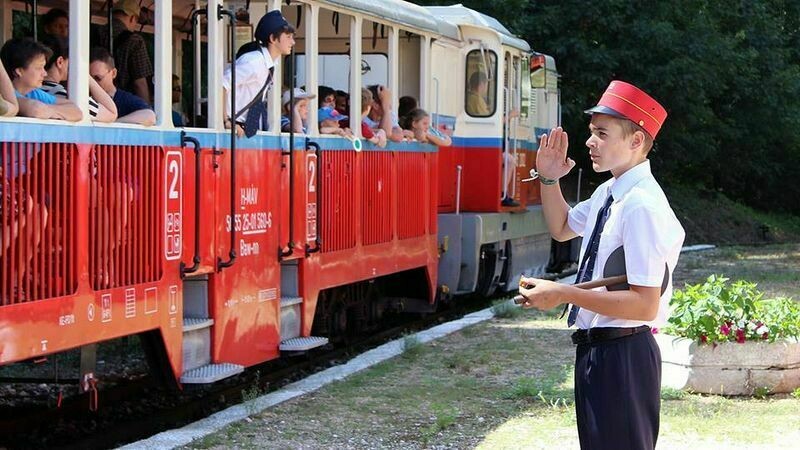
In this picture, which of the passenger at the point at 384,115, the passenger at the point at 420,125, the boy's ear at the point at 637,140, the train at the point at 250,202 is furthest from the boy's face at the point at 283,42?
the boy's ear at the point at 637,140

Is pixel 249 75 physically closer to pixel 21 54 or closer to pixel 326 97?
pixel 326 97

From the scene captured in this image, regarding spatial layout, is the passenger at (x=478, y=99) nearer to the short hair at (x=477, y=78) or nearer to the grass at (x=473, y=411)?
the short hair at (x=477, y=78)

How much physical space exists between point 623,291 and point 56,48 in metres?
4.88

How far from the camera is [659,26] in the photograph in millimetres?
25531

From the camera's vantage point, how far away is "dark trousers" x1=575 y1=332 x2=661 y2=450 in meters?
4.55

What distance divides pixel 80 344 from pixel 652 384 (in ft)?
12.2

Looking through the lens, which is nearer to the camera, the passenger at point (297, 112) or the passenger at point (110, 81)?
the passenger at point (110, 81)

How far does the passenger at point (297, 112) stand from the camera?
10430 mm

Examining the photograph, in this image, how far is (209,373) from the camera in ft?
28.7

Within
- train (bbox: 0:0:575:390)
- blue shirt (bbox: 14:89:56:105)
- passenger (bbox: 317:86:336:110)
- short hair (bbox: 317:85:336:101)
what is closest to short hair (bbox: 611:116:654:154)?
train (bbox: 0:0:575:390)

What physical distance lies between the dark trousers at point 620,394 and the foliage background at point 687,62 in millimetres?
19578

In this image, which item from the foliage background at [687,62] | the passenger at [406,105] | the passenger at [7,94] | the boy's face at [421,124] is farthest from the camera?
the foliage background at [687,62]

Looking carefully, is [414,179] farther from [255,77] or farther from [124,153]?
[124,153]

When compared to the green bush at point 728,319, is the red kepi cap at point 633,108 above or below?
above
